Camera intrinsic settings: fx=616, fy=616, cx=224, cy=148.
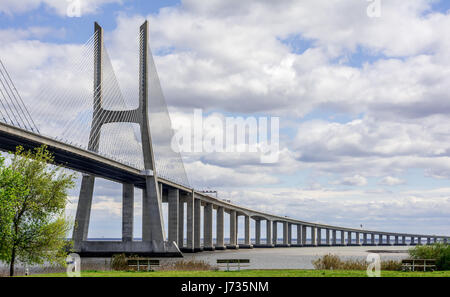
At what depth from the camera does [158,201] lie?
7562 cm

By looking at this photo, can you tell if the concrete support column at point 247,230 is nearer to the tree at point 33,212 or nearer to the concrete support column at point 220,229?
the concrete support column at point 220,229

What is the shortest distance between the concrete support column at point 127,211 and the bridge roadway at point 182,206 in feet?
0.42

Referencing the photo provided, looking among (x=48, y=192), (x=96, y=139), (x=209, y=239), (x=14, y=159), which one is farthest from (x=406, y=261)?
(x=209, y=239)

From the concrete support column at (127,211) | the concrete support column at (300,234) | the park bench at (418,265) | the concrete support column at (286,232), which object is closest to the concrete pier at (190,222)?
the concrete support column at (127,211)

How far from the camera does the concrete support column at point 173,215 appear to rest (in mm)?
87562

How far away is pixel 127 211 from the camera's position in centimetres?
7900

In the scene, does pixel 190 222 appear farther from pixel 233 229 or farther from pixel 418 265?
pixel 418 265

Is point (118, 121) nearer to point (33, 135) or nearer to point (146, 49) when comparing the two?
point (146, 49)

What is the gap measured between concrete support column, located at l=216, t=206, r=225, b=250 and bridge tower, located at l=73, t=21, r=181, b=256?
44.7 m

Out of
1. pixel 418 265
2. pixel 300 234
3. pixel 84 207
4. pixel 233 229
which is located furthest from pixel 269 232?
pixel 418 265


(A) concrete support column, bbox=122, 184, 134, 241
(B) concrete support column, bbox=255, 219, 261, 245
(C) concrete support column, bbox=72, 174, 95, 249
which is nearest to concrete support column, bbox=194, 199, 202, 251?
(A) concrete support column, bbox=122, 184, 134, 241

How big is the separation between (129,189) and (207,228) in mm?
40243

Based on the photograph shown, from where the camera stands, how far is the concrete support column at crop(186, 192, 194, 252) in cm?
10037
